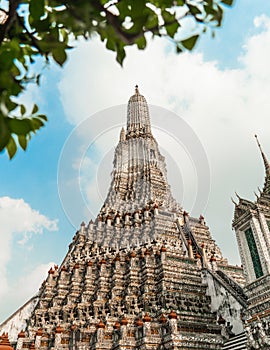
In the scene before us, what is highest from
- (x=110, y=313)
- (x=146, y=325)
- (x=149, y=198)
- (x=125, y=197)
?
(x=125, y=197)

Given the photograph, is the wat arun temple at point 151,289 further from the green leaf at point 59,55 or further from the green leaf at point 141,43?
the green leaf at point 59,55

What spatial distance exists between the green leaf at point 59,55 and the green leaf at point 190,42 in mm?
840

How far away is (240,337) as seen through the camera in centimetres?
1288

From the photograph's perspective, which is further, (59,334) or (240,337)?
(59,334)

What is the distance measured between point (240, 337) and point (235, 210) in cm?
510

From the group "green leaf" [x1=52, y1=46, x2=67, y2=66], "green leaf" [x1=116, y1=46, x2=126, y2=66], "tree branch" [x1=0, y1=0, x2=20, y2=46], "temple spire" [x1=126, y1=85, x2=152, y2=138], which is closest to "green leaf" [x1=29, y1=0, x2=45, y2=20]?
"tree branch" [x1=0, y1=0, x2=20, y2=46]

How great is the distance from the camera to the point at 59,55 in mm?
2271

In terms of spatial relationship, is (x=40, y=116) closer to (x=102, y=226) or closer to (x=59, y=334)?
(x=59, y=334)

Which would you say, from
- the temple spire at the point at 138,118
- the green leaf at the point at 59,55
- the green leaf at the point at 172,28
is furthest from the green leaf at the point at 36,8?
the temple spire at the point at 138,118

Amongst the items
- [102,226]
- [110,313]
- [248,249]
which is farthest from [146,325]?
[102,226]

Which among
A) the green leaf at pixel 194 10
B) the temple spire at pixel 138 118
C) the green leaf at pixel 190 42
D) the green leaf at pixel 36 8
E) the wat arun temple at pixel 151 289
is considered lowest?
the green leaf at pixel 190 42

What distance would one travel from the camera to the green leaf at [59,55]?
7.38 feet

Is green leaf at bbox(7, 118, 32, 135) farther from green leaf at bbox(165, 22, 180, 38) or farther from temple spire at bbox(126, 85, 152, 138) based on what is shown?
temple spire at bbox(126, 85, 152, 138)

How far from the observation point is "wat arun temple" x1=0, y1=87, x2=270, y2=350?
12.3 meters
